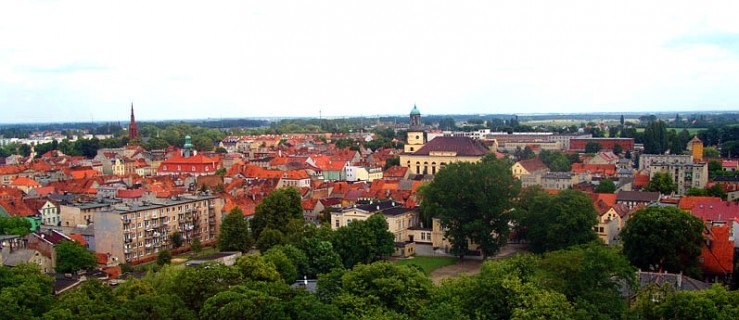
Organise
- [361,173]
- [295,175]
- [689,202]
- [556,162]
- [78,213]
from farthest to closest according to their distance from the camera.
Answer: [556,162], [361,173], [295,175], [78,213], [689,202]

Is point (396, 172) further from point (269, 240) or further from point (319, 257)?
point (319, 257)

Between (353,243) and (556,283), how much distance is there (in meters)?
15.3

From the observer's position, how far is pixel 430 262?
142 ft

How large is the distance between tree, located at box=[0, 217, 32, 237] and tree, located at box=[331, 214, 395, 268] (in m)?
21.7

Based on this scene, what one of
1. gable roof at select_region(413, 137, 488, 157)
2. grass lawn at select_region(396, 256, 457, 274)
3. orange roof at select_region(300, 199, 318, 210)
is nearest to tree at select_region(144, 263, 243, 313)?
grass lawn at select_region(396, 256, 457, 274)

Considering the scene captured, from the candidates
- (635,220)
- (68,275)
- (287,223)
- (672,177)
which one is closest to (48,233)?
(68,275)

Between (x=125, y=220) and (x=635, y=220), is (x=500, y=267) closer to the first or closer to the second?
(x=635, y=220)

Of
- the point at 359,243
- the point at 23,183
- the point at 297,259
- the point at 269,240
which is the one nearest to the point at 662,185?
the point at 359,243

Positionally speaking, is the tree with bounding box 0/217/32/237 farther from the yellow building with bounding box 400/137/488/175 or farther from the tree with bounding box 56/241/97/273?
the yellow building with bounding box 400/137/488/175

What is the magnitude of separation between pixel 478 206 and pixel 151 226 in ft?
71.8

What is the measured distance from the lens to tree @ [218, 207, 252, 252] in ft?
141

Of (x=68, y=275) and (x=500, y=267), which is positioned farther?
(x=68, y=275)

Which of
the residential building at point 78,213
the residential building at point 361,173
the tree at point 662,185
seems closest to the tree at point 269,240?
the residential building at point 78,213

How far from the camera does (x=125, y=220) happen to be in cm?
4334
